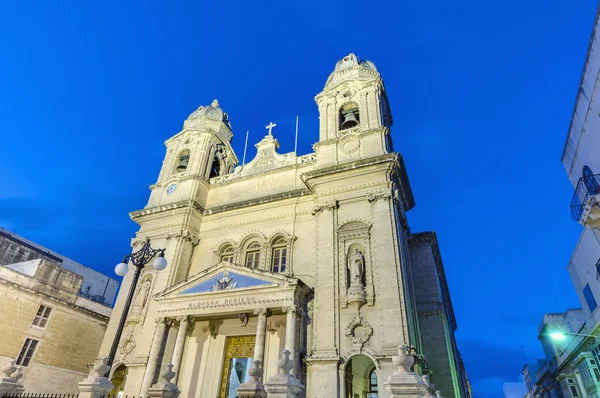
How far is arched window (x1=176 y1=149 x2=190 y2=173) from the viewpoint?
24.8 metres

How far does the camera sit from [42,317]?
20750 millimetres

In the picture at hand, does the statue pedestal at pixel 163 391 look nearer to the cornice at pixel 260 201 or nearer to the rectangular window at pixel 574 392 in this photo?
the cornice at pixel 260 201

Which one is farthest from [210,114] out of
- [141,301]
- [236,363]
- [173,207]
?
[236,363]

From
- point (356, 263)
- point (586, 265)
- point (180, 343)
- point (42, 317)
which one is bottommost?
point (180, 343)

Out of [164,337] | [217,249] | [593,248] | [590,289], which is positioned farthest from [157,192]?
[590,289]

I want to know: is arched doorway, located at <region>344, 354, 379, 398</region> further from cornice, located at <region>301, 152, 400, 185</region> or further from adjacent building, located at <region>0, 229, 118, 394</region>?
adjacent building, located at <region>0, 229, 118, 394</region>

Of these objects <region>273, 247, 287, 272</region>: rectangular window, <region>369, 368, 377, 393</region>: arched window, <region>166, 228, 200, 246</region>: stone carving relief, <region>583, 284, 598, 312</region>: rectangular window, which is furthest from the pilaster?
<region>583, 284, 598, 312</region>: rectangular window

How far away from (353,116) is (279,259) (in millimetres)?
9471

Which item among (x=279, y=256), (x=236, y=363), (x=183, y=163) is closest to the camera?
(x=236, y=363)

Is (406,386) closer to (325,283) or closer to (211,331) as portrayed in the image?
(325,283)

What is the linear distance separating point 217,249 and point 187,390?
7.05 m

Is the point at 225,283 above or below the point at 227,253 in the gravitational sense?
below

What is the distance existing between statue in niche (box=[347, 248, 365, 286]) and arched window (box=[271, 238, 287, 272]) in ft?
12.3

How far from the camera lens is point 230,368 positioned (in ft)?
51.5
